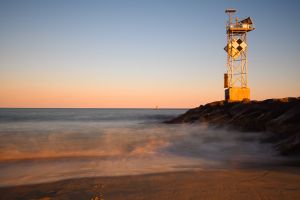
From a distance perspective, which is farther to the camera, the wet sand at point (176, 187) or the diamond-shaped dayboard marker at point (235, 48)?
the diamond-shaped dayboard marker at point (235, 48)

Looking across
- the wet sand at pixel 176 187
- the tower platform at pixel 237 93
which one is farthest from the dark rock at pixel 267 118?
the wet sand at pixel 176 187

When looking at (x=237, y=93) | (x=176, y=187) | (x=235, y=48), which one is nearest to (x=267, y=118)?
(x=176, y=187)

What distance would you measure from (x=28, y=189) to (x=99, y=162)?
354 centimetres

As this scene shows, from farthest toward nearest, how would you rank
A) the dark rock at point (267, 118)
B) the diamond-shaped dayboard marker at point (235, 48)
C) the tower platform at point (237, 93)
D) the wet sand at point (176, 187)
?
the diamond-shaped dayboard marker at point (235, 48) → the tower platform at point (237, 93) → the dark rock at point (267, 118) → the wet sand at point (176, 187)

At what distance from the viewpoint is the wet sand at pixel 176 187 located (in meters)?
5.01

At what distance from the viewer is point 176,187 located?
5547 mm

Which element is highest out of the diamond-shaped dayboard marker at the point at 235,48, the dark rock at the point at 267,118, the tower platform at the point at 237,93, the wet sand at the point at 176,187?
the diamond-shaped dayboard marker at the point at 235,48

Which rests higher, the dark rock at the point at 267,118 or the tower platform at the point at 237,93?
the tower platform at the point at 237,93

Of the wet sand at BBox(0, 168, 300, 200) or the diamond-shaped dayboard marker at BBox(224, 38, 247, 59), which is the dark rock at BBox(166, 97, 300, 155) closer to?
the wet sand at BBox(0, 168, 300, 200)

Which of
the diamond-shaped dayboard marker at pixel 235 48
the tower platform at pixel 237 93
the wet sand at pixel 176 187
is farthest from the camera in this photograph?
the diamond-shaped dayboard marker at pixel 235 48

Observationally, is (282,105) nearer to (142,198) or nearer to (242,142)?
(242,142)

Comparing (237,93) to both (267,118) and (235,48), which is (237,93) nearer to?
(235,48)

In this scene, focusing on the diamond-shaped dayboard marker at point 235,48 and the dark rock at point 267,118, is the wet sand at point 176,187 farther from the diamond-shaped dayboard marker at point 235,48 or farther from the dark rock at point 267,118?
the diamond-shaped dayboard marker at point 235,48

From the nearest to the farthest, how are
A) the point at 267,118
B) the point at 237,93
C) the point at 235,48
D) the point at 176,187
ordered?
the point at 176,187 < the point at 267,118 < the point at 237,93 < the point at 235,48
